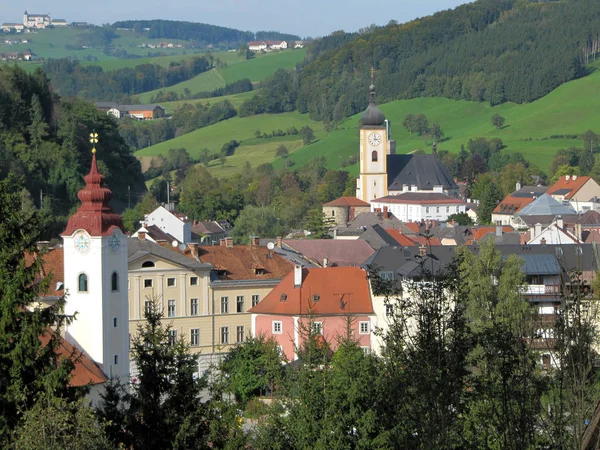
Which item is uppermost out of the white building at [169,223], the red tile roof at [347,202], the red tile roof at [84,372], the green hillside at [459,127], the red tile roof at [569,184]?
the green hillside at [459,127]

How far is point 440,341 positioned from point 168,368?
719 cm

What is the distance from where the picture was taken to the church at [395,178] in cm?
11175

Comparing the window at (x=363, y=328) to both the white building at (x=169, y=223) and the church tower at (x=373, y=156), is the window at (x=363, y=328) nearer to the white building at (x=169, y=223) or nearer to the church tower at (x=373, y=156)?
the white building at (x=169, y=223)

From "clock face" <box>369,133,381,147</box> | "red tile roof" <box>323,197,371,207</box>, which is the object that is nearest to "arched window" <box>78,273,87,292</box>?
"red tile roof" <box>323,197,371,207</box>

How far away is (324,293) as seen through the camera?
4669 cm

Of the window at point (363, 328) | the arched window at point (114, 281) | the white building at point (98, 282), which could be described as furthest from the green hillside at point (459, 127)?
the arched window at point (114, 281)

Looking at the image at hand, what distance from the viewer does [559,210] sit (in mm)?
93812

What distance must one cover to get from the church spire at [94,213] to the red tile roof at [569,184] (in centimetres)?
6921

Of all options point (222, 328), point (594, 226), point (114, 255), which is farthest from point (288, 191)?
point (114, 255)

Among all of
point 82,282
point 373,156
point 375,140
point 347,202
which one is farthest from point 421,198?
point 82,282

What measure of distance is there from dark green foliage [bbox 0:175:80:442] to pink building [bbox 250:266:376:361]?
22188mm

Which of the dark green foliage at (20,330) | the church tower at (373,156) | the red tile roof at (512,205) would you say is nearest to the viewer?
the dark green foliage at (20,330)

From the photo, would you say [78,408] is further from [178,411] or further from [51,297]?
[51,297]

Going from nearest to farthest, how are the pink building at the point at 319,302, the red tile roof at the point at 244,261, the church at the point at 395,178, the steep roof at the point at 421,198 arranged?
1. the pink building at the point at 319,302
2. the red tile roof at the point at 244,261
3. the steep roof at the point at 421,198
4. the church at the point at 395,178
